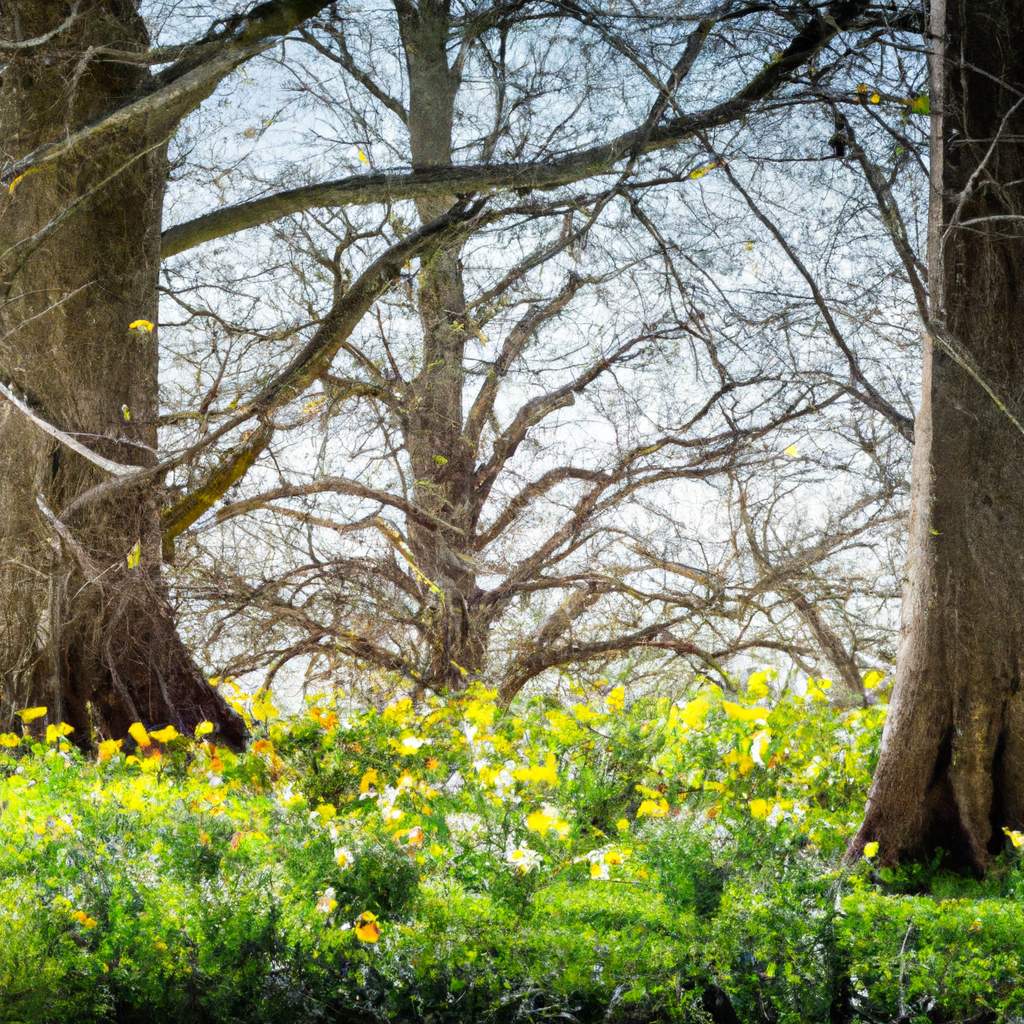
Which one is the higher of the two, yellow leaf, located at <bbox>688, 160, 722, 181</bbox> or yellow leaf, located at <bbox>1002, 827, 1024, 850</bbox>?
yellow leaf, located at <bbox>688, 160, 722, 181</bbox>

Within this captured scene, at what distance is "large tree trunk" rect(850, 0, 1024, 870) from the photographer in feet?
14.4

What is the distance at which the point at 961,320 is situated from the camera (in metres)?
4.75

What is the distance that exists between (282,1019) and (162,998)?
28 cm

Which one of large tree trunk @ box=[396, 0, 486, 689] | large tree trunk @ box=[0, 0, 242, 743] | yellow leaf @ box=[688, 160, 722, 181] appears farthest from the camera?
large tree trunk @ box=[396, 0, 486, 689]

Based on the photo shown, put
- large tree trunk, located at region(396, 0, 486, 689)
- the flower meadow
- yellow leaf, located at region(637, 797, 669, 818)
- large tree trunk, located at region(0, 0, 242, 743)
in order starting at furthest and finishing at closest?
large tree trunk, located at region(396, 0, 486, 689), large tree trunk, located at region(0, 0, 242, 743), yellow leaf, located at region(637, 797, 669, 818), the flower meadow

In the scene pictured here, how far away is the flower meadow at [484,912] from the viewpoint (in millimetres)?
2547

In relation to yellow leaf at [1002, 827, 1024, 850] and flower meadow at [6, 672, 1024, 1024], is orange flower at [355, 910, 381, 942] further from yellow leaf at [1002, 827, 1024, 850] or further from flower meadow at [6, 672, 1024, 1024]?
yellow leaf at [1002, 827, 1024, 850]

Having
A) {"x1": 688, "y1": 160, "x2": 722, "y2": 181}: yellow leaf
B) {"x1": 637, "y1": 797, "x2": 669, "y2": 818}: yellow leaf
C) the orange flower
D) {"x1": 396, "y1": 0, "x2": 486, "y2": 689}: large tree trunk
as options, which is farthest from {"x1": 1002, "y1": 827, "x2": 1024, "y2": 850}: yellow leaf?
{"x1": 396, "y1": 0, "x2": 486, "y2": 689}: large tree trunk

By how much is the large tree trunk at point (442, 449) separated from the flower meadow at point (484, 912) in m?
4.12

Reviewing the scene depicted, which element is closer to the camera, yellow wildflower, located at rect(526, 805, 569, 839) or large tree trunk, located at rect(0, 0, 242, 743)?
yellow wildflower, located at rect(526, 805, 569, 839)

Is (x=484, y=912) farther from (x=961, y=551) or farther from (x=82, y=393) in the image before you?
(x=82, y=393)

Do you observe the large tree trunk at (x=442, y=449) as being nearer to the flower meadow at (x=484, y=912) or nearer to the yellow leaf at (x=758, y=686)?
the yellow leaf at (x=758, y=686)

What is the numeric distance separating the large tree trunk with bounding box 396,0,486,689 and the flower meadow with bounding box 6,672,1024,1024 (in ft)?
13.5

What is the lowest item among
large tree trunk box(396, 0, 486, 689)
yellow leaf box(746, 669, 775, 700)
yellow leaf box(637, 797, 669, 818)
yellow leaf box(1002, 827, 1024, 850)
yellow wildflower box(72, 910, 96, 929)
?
yellow leaf box(1002, 827, 1024, 850)
